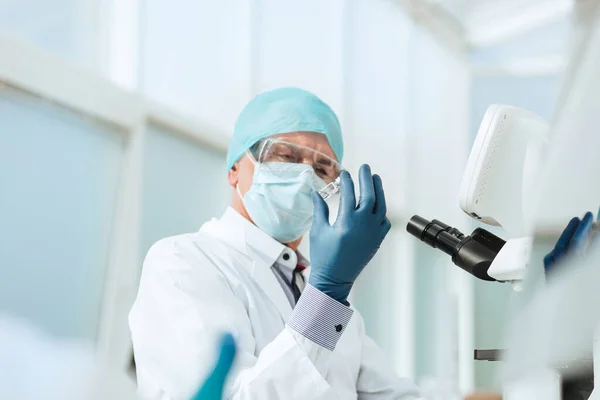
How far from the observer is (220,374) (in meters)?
0.52

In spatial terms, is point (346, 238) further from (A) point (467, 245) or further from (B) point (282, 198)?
(B) point (282, 198)

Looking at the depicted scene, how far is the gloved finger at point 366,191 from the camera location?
1289mm

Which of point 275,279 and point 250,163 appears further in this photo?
point 250,163

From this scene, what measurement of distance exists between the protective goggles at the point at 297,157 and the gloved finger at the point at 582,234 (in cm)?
95

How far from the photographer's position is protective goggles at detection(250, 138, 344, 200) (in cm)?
165

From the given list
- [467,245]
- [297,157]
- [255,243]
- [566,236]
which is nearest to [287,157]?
[297,157]

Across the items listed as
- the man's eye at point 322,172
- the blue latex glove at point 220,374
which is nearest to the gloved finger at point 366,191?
the man's eye at point 322,172

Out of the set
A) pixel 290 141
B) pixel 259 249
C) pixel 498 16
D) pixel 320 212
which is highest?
pixel 498 16

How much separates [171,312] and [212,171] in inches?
50.0

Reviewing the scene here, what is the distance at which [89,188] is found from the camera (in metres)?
2.05

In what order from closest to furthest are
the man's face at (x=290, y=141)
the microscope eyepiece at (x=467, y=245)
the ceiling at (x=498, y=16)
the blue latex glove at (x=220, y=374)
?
the blue latex glove at (x=220, y=374)
the microscope eyepiece at (x=467, y=245)
the man's face at (x=290, y=141)
the ceiling at (x=498, y=16)

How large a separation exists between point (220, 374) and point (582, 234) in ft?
1.21

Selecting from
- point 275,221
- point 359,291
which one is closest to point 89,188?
Answer: point 275,221

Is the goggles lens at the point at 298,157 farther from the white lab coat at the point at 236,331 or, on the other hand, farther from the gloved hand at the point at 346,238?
the gloved hand at the point at 346,238
